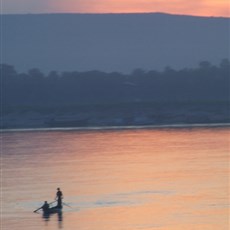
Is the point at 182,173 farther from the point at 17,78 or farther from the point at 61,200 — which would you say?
the point at 17,78

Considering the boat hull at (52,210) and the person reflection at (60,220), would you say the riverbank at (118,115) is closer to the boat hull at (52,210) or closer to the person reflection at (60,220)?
the boat hull at (52,210)

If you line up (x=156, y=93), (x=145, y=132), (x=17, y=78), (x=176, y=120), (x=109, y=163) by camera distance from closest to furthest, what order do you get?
(x=109, y=163)
(x=145, y=132)
(x=176, y=120)
(x=156, y=93)
(x=17, y=78)

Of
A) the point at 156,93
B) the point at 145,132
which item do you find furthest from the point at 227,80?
the point at 145,132

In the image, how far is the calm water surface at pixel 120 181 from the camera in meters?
42.3

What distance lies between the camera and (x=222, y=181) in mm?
52094

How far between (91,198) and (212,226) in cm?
830

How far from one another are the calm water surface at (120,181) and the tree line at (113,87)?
28592mm

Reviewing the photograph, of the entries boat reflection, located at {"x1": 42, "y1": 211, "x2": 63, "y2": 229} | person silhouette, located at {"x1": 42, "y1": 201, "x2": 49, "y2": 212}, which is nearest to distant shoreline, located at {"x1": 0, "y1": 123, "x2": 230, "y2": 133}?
boat reflection, located at {"x1": 42, "y1": 211, "x2": 63, "y2": 229}

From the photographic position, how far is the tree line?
11206cm

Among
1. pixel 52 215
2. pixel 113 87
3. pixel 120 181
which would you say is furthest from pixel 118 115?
pixel 52 215

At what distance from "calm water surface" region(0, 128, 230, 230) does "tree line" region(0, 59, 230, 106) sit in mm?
28592

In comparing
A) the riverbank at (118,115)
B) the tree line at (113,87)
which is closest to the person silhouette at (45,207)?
the riverbank at (118,115)

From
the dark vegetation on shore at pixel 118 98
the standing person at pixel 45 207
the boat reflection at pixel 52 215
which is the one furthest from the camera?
the dark vegetation on shore at pixel 118 98

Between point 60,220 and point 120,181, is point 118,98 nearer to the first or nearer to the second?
point 120,181
